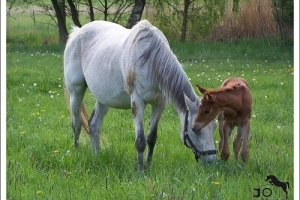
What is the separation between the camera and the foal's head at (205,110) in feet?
14.6

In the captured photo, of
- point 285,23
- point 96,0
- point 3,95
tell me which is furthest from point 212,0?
point 3,95

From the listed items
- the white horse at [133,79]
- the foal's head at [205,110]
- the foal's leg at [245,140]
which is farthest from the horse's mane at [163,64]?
the foal's leg at [245,140]

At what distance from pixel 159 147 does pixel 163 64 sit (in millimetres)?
1157

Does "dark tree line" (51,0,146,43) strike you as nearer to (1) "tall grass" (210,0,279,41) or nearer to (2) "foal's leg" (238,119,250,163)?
(1) "tall grass" (210,0,279,41)

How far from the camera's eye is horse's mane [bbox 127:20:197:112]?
15.5 ft

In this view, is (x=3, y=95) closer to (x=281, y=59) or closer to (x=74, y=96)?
(x=74, y=96)

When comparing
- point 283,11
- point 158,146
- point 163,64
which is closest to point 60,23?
point 283,11

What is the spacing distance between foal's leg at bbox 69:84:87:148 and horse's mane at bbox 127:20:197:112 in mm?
1405

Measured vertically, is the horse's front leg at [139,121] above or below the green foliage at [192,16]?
below

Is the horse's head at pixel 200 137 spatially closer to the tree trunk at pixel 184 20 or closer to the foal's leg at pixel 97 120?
the foal's leg at pixel 97 120

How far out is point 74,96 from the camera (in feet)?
20.5

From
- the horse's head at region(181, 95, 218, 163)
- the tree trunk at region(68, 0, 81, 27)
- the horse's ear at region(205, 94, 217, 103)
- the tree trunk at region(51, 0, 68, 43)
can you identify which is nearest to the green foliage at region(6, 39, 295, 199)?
the horse's head at region(181, 95, 218, 163)

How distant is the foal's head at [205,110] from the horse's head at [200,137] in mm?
73

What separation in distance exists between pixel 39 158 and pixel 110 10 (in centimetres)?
378
